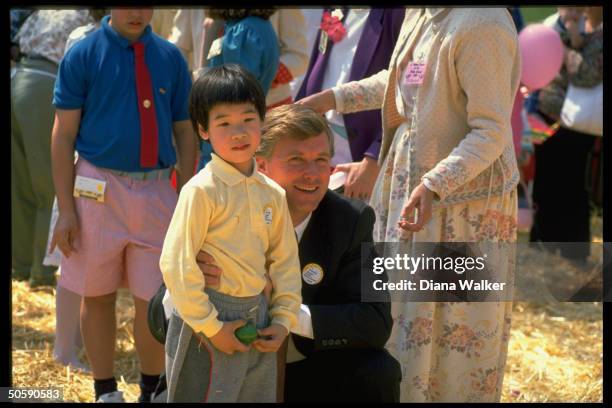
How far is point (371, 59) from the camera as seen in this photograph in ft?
13.4

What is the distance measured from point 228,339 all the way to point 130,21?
65.6 inches

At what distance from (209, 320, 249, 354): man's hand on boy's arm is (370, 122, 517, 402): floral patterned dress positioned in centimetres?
100

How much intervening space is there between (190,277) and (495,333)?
1.38 meters

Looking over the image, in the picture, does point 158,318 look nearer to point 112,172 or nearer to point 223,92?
point 223,92

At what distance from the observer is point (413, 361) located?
3.58 metres

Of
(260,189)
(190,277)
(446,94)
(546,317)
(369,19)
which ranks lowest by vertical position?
(546,317)

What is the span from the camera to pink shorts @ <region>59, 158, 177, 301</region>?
394cm

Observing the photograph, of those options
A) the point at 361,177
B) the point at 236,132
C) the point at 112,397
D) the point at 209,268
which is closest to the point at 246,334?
the point at 209,268

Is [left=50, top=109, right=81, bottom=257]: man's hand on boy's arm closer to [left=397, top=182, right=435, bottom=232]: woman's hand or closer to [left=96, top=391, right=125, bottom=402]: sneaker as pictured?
[left=96, top=391, right=125, bottom=402]: sneaker

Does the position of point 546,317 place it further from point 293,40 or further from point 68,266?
point 68,266

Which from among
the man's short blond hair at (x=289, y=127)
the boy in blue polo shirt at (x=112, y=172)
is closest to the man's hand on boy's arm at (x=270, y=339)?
the man's short blond hair at (x=289, y=127)

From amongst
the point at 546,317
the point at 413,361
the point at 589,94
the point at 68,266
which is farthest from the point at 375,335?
the point at 589,94

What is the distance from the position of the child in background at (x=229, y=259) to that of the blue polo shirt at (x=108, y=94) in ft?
3.59

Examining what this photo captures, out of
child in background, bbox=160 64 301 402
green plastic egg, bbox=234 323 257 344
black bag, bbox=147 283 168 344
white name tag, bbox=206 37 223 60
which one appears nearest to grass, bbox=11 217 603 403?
black bag, bbox=147 283 168 344
